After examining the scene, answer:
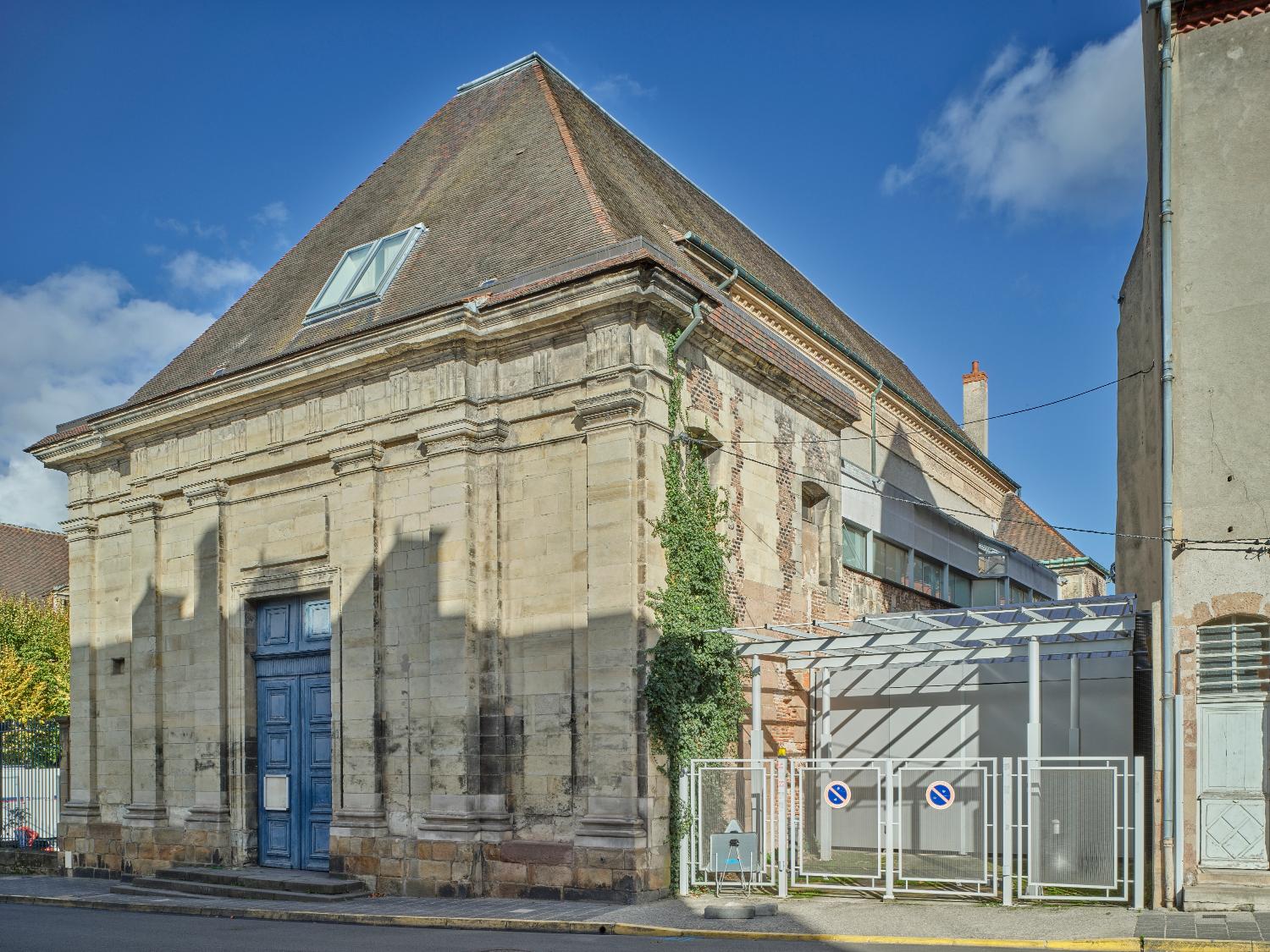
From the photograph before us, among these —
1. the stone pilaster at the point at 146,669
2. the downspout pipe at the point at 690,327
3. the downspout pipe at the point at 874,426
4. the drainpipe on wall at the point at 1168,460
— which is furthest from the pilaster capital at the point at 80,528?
the drainpipe on wall at the point at 1168,460

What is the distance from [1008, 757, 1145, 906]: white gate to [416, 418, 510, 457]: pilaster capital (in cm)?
713

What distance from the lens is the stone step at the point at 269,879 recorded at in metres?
14.7

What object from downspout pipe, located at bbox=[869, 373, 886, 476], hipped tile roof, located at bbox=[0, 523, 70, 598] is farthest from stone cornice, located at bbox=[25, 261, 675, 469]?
hipped tile roof, located at bbox=[0, 523, 70, 598]

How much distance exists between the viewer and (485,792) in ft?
46.9

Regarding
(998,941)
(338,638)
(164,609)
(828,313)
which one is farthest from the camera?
(828,313)

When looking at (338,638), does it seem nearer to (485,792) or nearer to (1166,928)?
(485,792)

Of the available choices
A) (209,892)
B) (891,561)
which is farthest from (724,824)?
(891,561)

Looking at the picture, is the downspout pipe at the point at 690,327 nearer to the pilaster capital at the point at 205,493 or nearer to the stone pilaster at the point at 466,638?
the stone pilaster at the point at 466,638

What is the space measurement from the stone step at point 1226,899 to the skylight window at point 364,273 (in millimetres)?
12856

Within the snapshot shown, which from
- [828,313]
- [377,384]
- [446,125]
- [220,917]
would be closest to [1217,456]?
[377,384]

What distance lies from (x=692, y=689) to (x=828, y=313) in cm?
1619

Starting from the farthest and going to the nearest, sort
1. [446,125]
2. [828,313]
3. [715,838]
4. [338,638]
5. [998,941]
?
[828,313] → [446,125] → [338,638] → [715,838] → [998,941]

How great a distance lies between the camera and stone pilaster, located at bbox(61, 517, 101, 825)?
19.6m

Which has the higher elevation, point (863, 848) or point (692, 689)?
point (692, 689)
